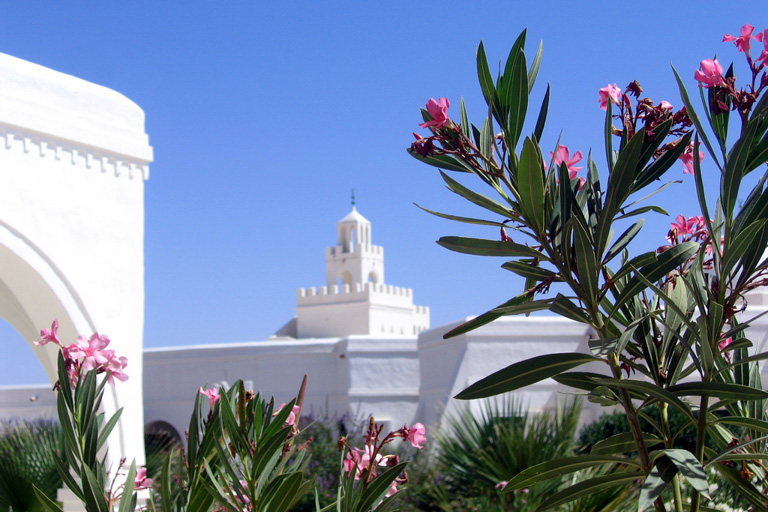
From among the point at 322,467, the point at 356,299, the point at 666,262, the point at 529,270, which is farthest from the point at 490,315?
the point at 356,299

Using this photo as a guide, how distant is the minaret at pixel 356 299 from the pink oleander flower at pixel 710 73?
113 ft

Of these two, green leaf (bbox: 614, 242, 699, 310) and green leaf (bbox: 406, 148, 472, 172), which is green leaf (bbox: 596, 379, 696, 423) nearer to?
green leaf (bbox: 614, 242, 699, 310)

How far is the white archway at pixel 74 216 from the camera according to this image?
20.3 ft

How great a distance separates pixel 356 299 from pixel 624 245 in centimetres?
3551

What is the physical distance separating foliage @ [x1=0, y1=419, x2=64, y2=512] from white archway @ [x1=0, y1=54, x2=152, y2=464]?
608 millimetres

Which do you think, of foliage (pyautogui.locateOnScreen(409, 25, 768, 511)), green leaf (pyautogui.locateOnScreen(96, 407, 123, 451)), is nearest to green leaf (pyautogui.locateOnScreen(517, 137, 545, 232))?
foliage (pyautogui.locateOnScreen(409, 25, 768, 511))

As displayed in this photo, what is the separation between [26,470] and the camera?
6.34 meters

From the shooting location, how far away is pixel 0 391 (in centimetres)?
1783

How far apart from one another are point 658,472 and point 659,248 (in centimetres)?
60

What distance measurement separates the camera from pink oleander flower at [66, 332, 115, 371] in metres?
2.18

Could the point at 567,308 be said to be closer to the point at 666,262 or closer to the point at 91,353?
the point at 666,262

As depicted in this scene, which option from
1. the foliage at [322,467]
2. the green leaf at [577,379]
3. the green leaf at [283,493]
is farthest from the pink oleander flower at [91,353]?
the foliage at [322,467]

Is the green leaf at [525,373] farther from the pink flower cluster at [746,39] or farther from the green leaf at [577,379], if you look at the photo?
the pink flower cluster at [746,39]

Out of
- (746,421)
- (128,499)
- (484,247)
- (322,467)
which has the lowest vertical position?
(322,467)
